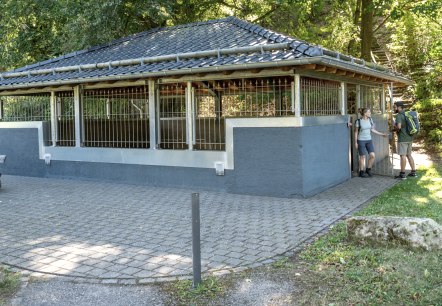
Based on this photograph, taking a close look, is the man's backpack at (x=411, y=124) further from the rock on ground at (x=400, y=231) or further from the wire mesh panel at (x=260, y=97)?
the rock on ground at (x=400, y=231)

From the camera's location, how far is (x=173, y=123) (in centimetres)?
1095

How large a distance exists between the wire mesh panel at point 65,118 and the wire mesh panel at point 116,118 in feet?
1.86

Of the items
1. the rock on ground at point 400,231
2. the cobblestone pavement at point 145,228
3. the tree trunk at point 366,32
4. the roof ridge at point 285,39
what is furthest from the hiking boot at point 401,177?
the tree trunk at point 366,32

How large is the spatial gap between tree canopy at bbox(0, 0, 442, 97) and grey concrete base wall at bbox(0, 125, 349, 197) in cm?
728

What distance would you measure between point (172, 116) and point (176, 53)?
1.43m

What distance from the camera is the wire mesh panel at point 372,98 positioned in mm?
12883

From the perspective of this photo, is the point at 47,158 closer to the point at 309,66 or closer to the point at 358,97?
the point at 309,66

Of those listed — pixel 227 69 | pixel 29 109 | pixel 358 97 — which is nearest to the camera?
pixel 227 69

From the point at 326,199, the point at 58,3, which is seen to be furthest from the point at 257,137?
the point at 58,3

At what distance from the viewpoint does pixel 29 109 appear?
13.5 m

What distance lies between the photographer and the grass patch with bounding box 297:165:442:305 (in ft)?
13.2

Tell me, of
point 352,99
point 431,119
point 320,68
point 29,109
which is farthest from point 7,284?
point 431,119

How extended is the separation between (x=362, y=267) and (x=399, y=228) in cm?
81

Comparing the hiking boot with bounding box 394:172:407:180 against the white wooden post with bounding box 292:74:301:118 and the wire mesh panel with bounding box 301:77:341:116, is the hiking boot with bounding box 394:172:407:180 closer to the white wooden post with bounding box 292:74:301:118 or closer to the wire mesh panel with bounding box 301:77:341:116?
the wire mesh panel with bounding box 301:77:341:116
